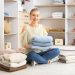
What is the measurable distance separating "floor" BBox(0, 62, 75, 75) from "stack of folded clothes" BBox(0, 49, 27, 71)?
7 centimetres

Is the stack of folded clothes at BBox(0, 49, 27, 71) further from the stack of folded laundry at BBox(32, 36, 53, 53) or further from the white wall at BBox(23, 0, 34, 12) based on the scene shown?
the white wall at BBox(23, 0, 34, 12)

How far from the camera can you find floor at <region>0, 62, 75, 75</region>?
6.75 ft

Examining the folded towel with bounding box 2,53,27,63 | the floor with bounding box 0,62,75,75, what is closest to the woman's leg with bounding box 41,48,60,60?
the floor with bounding box 0,62,75,75

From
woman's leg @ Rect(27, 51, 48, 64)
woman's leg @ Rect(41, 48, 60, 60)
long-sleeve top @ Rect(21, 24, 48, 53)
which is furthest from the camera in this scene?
long-sleeve top @ Rect(21, 24, 48, 53)

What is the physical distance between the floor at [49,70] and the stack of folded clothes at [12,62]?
0.07 metres

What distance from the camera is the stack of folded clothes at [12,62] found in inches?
83.9

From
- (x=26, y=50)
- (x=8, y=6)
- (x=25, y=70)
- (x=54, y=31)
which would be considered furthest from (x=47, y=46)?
(x=54, y=31)

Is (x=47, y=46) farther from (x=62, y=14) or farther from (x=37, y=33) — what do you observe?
(x=62, y=14)

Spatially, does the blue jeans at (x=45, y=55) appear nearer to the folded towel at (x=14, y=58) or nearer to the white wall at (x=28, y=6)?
the folded towel at (x=14, y=58)

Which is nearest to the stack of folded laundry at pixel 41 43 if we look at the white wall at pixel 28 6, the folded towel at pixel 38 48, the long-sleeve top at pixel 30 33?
the folded towel at pixel 38 48

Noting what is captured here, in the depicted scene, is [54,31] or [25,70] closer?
[25,70]

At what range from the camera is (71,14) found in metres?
4.70

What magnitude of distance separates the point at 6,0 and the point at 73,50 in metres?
1.66

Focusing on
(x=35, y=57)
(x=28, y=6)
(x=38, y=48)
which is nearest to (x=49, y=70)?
(x=35, y=57)
